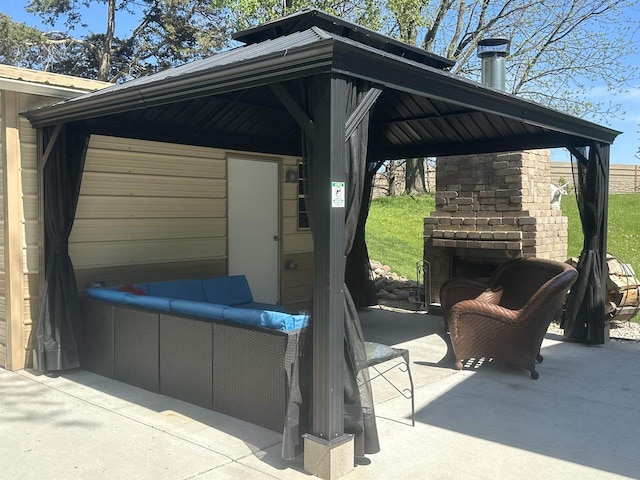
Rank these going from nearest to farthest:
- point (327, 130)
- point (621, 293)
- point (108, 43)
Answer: point (327, 130), point (621, 293), point (108, 43)

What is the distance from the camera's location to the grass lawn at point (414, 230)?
11.7 meters

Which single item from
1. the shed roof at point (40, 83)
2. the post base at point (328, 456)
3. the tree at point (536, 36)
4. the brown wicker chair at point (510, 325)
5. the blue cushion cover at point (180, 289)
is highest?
the tree at point (536, 36)

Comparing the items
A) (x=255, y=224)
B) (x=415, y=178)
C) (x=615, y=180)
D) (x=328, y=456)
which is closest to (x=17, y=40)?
(x=415, y=178)

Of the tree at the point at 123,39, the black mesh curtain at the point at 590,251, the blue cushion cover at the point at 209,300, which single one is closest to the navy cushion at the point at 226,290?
the blue cushion cover at the point at 209,300

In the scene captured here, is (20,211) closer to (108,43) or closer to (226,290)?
(226,290)

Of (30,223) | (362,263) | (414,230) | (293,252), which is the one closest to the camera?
(30,223)

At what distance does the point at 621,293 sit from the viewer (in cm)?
696

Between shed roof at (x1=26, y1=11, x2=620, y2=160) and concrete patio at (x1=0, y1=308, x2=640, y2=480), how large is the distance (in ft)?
7.10

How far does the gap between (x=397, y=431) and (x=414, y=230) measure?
10882mm

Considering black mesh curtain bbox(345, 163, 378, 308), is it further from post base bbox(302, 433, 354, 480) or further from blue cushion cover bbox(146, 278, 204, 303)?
post base bbox(302, 433, 354, 480)

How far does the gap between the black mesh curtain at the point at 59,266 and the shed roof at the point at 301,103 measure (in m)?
0.32

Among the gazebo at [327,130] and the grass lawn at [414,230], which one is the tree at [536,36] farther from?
the gazebo at [327,130]

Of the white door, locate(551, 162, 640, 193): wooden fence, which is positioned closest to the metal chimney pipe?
the white door

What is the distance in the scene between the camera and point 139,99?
4223mm
